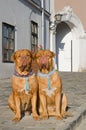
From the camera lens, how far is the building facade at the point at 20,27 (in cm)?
1514

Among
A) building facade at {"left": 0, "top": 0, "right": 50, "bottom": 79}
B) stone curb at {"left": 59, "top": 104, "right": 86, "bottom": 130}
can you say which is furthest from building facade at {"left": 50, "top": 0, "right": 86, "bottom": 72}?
stone curb at {"left": 59, "top": 104, "right": 86, "bottom": 130}

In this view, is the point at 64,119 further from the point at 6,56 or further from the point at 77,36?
the point at 77,36

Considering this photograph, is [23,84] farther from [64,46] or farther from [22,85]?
[64,46]

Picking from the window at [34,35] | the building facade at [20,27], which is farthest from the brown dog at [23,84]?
the window at [34,35]

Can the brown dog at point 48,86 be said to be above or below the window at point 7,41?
below

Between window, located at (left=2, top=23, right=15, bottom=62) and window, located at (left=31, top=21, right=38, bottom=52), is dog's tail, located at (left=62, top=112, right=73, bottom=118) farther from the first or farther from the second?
window, located at (left=31, top=21, right=38, bottom=52)

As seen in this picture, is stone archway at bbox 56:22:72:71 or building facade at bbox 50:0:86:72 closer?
building facade at bbox 50:0:86:72

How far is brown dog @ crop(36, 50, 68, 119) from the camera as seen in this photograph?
563cm

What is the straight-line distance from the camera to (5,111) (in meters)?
6.94

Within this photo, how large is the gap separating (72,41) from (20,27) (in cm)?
964

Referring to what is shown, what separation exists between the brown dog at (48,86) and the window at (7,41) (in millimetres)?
9194

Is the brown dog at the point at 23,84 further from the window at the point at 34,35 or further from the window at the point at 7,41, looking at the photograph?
the window at the point at 34,35

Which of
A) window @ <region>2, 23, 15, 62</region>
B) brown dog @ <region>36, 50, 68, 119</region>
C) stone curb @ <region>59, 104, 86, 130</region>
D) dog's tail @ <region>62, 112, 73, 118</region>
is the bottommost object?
stone curb @ <region>59, 104, 86, 130</region>

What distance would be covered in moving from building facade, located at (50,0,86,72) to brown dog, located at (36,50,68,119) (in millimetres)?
18817
